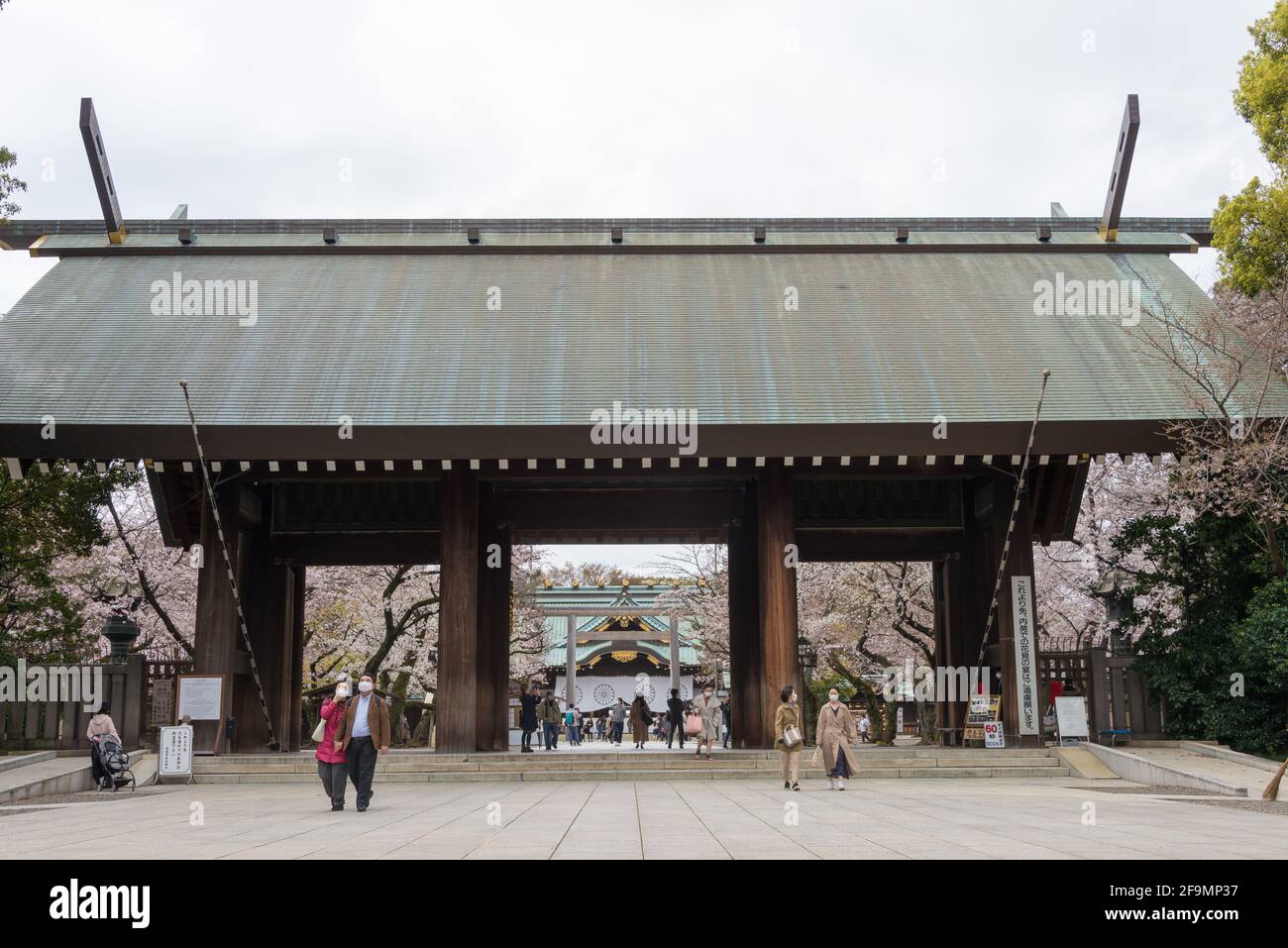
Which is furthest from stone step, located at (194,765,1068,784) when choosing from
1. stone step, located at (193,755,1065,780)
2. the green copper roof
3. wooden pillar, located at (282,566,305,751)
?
the green copper roof

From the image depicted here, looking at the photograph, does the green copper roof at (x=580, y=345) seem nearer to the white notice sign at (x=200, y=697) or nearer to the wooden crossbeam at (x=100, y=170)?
the wooden crossbeam at (x=100, y=170)

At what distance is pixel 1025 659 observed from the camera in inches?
781

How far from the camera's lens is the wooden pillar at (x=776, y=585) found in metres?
19.3

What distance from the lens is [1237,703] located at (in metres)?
18.6

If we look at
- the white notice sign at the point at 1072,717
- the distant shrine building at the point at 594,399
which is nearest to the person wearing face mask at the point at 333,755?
the distant shrine building at the point at 594,399

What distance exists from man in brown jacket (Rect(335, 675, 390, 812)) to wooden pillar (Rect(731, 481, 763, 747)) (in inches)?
404

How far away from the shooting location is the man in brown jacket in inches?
499

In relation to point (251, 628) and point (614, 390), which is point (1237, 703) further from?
point (251, 628)

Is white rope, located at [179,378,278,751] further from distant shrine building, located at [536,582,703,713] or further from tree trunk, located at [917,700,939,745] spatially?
distant shrine building, located at [536,582,703,713]

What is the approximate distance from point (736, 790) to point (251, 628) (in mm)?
11211

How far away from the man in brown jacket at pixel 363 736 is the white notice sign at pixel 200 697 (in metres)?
7.20

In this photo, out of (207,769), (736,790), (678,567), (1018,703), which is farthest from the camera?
(678,567)

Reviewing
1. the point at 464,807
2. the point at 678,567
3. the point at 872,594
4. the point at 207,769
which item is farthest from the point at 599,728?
the point at 464,807

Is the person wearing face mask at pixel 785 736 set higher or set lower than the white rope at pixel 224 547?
lower
